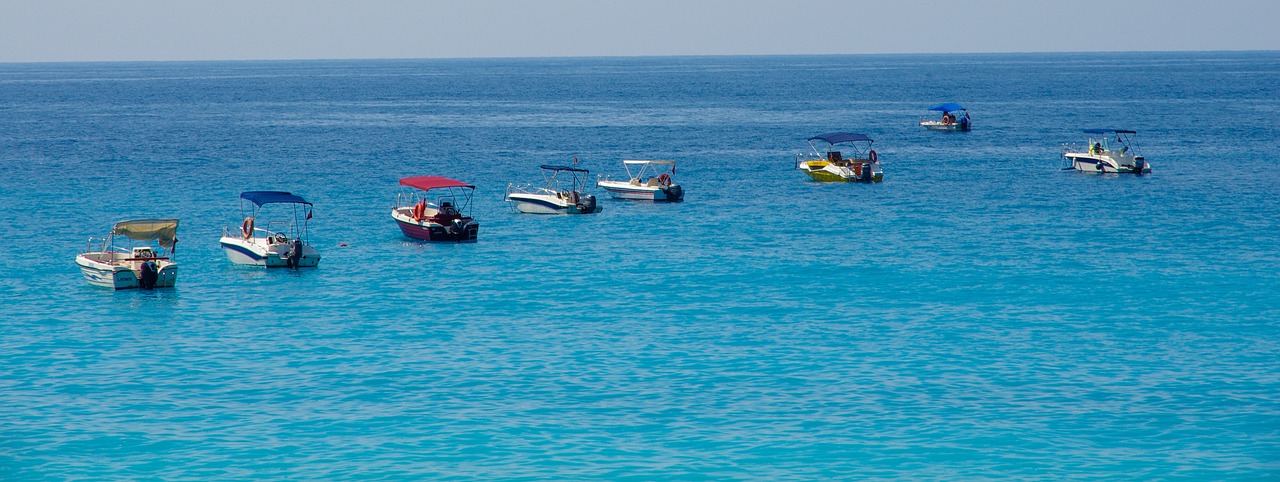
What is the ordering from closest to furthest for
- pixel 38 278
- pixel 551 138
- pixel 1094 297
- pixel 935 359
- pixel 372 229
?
pixel 935 359 → pixel 1094 297 → pixel 38 278 → pixel 372 229 → pixel 551 138

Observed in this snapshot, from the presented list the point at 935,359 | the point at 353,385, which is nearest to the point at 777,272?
the point at 935,359

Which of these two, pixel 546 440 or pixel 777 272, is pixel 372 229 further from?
pixel 546 440

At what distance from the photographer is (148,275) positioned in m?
51.7

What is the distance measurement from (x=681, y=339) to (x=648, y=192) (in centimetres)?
3851

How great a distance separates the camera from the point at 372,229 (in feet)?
230

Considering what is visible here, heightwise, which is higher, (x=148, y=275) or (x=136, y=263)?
(x=136, y=263)

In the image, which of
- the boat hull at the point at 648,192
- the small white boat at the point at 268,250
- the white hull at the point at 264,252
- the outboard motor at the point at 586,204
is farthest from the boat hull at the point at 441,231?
the boat hull at the point at 648,192

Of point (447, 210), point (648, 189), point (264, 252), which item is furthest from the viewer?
point (648, 189)

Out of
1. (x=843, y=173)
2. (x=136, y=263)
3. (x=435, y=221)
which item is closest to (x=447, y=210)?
(x=435, y=221)

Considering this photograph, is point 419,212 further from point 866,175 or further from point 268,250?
point 866,175

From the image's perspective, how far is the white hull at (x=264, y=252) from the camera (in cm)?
5672

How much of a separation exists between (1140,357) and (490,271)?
27.8 metres

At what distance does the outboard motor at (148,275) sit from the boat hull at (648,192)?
35.7m

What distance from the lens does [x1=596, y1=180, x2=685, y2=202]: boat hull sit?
81438 mm
